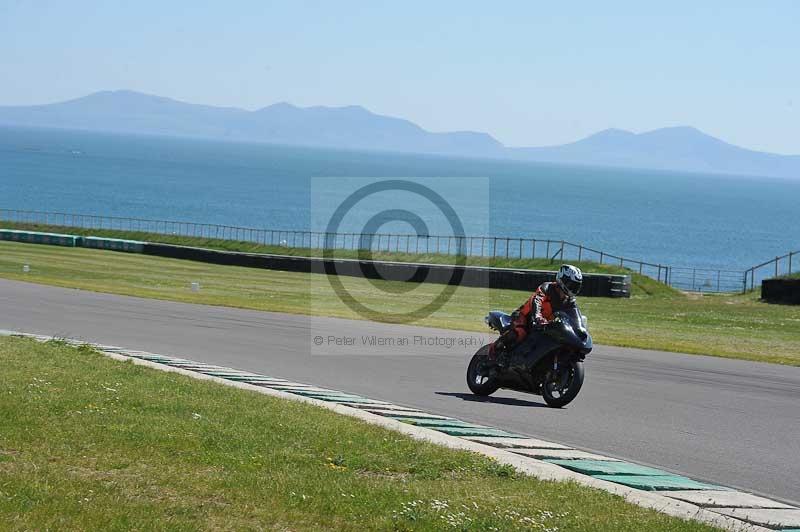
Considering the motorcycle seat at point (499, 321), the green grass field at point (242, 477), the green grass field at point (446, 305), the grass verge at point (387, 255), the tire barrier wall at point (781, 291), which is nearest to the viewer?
the green grass field at point (242, 477)

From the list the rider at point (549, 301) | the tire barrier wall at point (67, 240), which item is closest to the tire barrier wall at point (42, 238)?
the tire barrier wall at point (67, 240)

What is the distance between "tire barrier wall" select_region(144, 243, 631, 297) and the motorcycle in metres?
26.2

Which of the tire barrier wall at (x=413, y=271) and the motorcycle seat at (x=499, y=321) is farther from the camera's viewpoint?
the tire barrier wall at (x=413, y=271)

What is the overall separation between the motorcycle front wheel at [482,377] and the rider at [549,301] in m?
0.69

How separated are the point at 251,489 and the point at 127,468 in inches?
42.7

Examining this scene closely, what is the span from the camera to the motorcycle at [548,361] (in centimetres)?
1338

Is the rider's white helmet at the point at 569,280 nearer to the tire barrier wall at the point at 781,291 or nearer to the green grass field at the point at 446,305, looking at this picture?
the green grass field at the point at 446,305

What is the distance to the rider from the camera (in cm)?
1361

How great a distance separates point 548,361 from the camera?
45.6 feet

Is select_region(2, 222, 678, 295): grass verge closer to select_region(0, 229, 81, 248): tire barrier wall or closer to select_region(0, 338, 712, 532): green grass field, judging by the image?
select_region(0, 229, 81, 248): tire barrier wall

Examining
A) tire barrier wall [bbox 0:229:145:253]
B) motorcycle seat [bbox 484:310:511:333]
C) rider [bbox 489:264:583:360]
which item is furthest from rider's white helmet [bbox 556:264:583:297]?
tire barrier wall [bbox 0:229:145:253]

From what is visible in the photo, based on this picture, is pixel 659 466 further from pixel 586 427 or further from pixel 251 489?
pixel 251 489

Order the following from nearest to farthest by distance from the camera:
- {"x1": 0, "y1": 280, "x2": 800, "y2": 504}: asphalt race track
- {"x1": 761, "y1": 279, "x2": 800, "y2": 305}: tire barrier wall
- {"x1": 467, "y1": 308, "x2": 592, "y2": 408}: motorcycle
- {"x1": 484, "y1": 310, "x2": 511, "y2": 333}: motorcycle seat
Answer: {"x1": 0, "y1": 280, "x2": 800, "y2": 504}: asphalt race track
{"x1": 467, "y1": 308, "x2": 592, "y2": 408}: motorcycle
{"x1": 484, "y1": 310, "x2": 511, "y2": 333}: motorcycle seat
{"x1": 761, "y1": 279, "x2": 800, "y2": 305}: tire barrier wall

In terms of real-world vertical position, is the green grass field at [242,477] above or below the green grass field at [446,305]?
above
